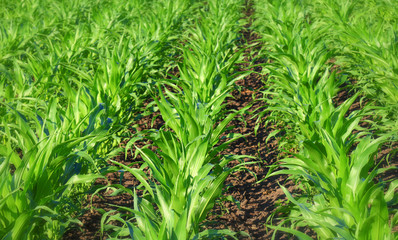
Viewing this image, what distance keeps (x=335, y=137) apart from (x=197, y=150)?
2.63 feet

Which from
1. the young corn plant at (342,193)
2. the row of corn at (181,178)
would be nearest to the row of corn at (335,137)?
the young corn plant at (342,193)

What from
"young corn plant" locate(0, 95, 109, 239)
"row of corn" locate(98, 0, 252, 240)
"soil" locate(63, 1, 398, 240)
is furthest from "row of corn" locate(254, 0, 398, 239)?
"young corn plant" locate(0, 95, 109, 239)

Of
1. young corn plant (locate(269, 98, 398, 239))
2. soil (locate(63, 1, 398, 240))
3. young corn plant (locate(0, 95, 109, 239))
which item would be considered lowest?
soil (locate(63, 1, 398, 240))

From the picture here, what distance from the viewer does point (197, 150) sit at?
2.12 m

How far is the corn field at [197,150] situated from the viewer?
1.71 meters

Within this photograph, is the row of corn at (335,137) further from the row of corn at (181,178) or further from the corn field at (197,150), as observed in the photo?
the row of corn at (181,178)

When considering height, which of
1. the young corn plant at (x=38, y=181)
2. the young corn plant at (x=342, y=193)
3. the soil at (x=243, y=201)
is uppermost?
the young corn plant at (x=38, y=181)

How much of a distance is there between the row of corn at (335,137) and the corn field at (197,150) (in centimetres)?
1

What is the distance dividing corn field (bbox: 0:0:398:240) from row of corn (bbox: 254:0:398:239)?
10 millimetres

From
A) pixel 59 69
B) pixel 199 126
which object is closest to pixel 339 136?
pixel 199 126

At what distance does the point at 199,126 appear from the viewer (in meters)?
2.40

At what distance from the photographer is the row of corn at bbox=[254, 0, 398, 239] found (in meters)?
1.64

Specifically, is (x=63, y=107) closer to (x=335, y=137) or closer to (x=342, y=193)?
(x=335, y=137)

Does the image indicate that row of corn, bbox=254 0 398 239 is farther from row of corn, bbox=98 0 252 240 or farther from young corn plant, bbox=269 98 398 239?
row of corn, bbox=98 0 252 240
